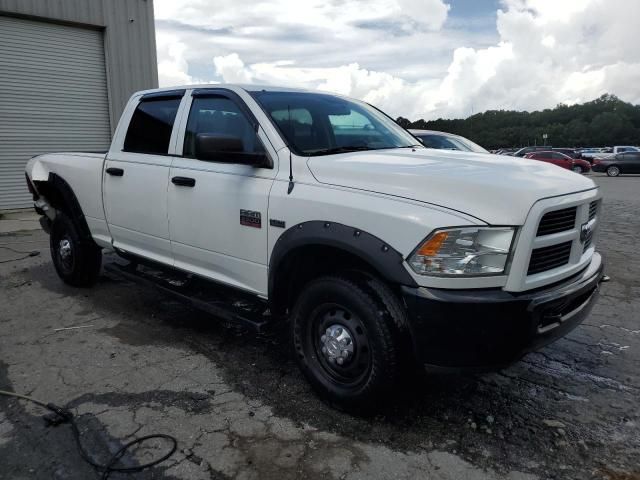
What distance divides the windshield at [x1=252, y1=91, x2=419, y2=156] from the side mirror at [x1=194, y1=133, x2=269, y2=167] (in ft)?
0.79

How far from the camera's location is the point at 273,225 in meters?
3.26

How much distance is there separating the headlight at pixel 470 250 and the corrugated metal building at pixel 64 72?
1148 cm

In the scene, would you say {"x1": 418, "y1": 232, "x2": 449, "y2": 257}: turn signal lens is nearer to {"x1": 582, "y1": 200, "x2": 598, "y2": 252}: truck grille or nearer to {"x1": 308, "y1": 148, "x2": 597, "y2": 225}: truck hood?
{"x1": 308, "y1": 148, "x2": 597, "y2": 225}: truck hood

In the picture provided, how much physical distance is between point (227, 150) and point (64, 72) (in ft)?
34.3

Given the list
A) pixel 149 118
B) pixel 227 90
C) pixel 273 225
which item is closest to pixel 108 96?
pixel 149 118

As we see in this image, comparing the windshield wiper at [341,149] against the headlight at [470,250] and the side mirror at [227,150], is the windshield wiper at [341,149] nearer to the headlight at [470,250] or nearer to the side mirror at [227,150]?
the side mirror at [227,150]

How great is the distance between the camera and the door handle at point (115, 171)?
456 centimetres

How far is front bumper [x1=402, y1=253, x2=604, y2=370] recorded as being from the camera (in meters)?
2.47

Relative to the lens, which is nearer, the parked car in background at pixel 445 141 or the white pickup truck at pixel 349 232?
the white pickup truck at pixel 349 232

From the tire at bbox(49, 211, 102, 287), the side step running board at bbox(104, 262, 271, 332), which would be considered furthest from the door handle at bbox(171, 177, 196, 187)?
the tire at bbox(49, 211, 102, 287)

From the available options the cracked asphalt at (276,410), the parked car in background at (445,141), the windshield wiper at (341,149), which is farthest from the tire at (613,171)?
the windshield wiper at (341,149)

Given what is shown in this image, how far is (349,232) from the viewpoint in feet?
9.26

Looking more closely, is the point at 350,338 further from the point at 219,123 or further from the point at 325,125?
the point at 219,123

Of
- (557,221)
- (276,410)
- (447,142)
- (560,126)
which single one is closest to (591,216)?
(557,221)
